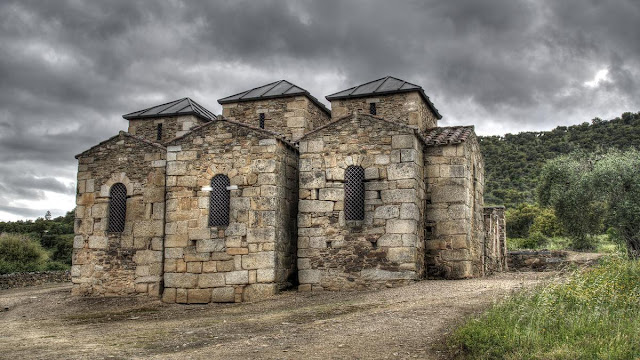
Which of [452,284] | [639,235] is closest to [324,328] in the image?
[452,284]

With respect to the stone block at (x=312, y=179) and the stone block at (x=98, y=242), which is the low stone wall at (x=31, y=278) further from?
the stone block at (x=312, y=179)

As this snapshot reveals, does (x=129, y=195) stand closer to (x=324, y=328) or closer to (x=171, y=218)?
(x=171, y=218)

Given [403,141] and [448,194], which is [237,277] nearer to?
[403,141]

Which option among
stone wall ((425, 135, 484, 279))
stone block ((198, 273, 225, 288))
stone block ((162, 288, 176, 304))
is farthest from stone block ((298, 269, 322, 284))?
stone block ((162, 288, 176, 304))

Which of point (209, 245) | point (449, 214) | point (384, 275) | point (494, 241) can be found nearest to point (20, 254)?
point (209, 245)

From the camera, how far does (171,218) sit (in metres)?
14.6

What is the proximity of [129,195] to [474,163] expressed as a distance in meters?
9.91

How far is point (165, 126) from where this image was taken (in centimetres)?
1930

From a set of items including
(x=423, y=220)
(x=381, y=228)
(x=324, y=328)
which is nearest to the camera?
(x=324, y=328)

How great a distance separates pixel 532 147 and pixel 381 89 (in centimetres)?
3186

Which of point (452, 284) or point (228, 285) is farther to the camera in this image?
point (228, 285)

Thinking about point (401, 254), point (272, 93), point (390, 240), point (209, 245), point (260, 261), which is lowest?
point (260, 261)

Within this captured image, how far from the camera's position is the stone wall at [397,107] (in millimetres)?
17250

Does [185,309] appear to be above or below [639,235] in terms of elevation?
below
